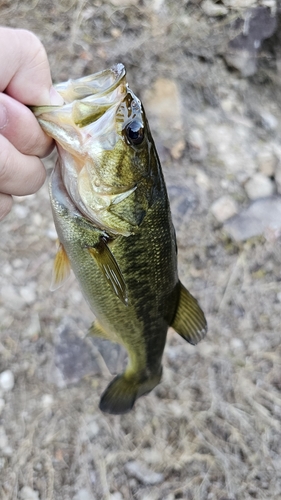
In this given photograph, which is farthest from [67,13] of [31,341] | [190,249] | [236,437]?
[236,437]

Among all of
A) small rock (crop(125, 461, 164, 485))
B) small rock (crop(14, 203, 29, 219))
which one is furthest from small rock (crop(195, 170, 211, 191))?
small rock (crop(125, 461, 164, 485))

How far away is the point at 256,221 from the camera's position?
12.1ft

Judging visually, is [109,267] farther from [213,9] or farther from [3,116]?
[213,9]

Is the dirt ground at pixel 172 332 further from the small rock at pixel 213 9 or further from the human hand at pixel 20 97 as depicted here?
the human hand at pixel 20 97

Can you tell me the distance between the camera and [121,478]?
2.80m

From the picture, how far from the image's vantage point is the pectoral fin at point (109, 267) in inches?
62.1

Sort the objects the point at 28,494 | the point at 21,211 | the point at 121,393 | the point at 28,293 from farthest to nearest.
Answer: the point at 21,211 → the point at 28,293 → the point at 28,494 → the point at 121,393

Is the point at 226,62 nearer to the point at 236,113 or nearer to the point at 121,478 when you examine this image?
the point at 236,113

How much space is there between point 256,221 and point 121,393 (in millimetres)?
1963

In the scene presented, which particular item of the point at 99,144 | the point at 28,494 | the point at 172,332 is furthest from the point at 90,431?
the point at 99,144

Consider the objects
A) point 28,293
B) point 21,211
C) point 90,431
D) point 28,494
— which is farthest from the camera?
point 21,211

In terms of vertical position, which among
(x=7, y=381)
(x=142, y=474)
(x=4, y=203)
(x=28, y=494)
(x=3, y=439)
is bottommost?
(x=142, y=474)

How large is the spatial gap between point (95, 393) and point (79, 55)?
9.19 feet

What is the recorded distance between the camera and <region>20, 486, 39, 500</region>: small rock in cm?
264
